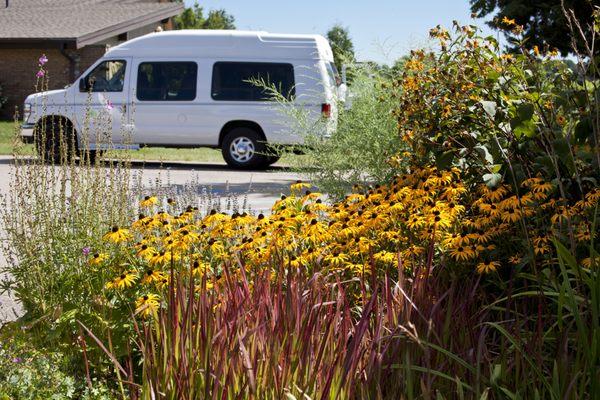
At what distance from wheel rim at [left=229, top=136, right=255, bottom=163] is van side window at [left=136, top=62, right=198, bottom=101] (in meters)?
1.25

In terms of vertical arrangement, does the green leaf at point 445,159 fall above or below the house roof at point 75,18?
below

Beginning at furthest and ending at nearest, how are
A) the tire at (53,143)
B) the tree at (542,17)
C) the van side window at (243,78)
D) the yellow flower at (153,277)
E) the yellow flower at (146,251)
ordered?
1. the tree at (542,17)
2. the van side window at (243,78)
3. the tire at (53,143)
4. the yellow flower at (146,251)
5. the yellow flower at (153,277)

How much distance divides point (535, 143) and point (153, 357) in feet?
9.02

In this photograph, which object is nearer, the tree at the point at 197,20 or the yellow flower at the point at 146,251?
the yellow flower at the point at 146,251

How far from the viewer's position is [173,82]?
20297 mm

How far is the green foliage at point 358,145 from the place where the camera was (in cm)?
970

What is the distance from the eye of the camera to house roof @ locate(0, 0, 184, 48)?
110ft

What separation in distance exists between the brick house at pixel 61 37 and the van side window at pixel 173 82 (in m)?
13.3

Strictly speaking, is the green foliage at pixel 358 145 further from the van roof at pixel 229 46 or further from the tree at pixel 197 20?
the tree at pixel 197 20

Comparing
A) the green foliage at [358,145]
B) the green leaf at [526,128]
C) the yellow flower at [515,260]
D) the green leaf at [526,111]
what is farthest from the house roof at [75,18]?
the yellow flower at [515,260]

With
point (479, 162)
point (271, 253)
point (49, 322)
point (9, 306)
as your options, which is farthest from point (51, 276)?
point (479, 162)

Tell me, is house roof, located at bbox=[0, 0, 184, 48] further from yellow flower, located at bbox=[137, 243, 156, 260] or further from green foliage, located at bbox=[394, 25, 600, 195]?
yellow flower, located at bbox=[137, 243, 156, 260]

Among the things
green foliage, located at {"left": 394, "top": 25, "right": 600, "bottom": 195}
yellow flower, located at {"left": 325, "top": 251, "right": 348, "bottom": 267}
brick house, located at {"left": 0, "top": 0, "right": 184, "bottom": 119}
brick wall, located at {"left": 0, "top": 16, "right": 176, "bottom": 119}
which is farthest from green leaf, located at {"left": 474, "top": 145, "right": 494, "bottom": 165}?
brick wall, located at {"left": 0, "top": 16, "right": 176, "bottom": 119}

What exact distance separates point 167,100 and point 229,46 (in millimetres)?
1658
